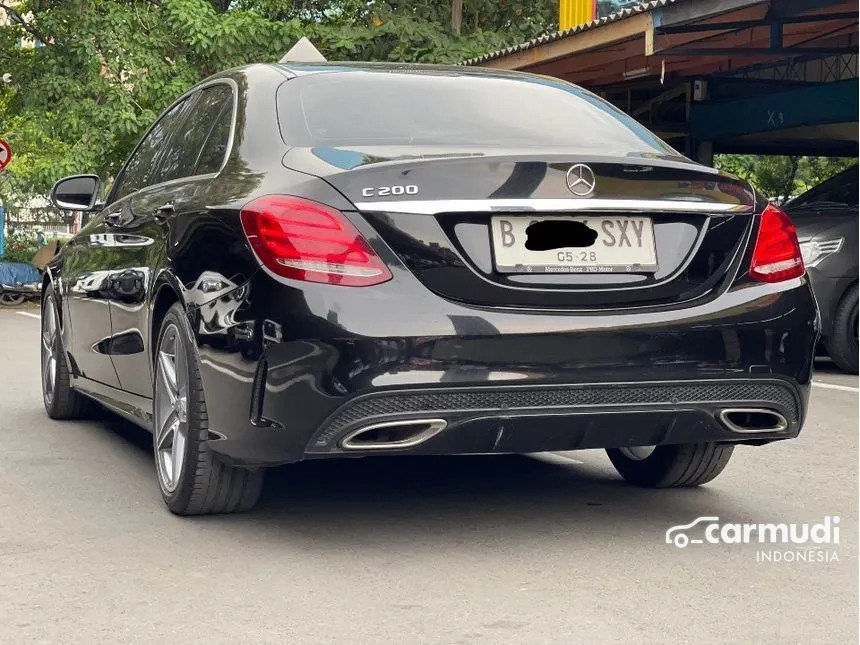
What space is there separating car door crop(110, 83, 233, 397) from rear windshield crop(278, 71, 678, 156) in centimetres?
34

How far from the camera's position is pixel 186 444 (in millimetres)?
4695

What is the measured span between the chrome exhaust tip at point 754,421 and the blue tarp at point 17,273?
1872 cm

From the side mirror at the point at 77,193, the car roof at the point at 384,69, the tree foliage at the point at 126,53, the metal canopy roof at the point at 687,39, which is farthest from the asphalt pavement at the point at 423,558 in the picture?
the tree foliage at the point at 126,53

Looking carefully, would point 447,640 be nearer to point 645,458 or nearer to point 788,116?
point 645,458

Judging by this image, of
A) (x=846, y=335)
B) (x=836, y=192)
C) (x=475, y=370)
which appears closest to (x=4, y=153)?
(x=836, y=192)

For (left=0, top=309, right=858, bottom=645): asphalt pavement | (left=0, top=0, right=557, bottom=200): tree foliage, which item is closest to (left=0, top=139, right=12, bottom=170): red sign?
(left=0, top=0, right=557, bottom=200): tree foliage

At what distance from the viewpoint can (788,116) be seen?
777 inches

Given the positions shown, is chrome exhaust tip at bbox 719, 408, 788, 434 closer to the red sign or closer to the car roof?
the car roof

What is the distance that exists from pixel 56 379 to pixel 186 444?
9.45 feet

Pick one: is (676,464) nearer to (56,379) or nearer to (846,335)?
(56,379)

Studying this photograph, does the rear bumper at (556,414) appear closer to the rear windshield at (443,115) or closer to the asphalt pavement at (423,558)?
the asphalt pavement at (423,558)

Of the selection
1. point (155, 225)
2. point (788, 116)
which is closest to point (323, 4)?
point (788, 116)

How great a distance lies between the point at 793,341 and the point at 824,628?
1.12 meters

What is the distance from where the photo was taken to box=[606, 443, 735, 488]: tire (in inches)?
209
